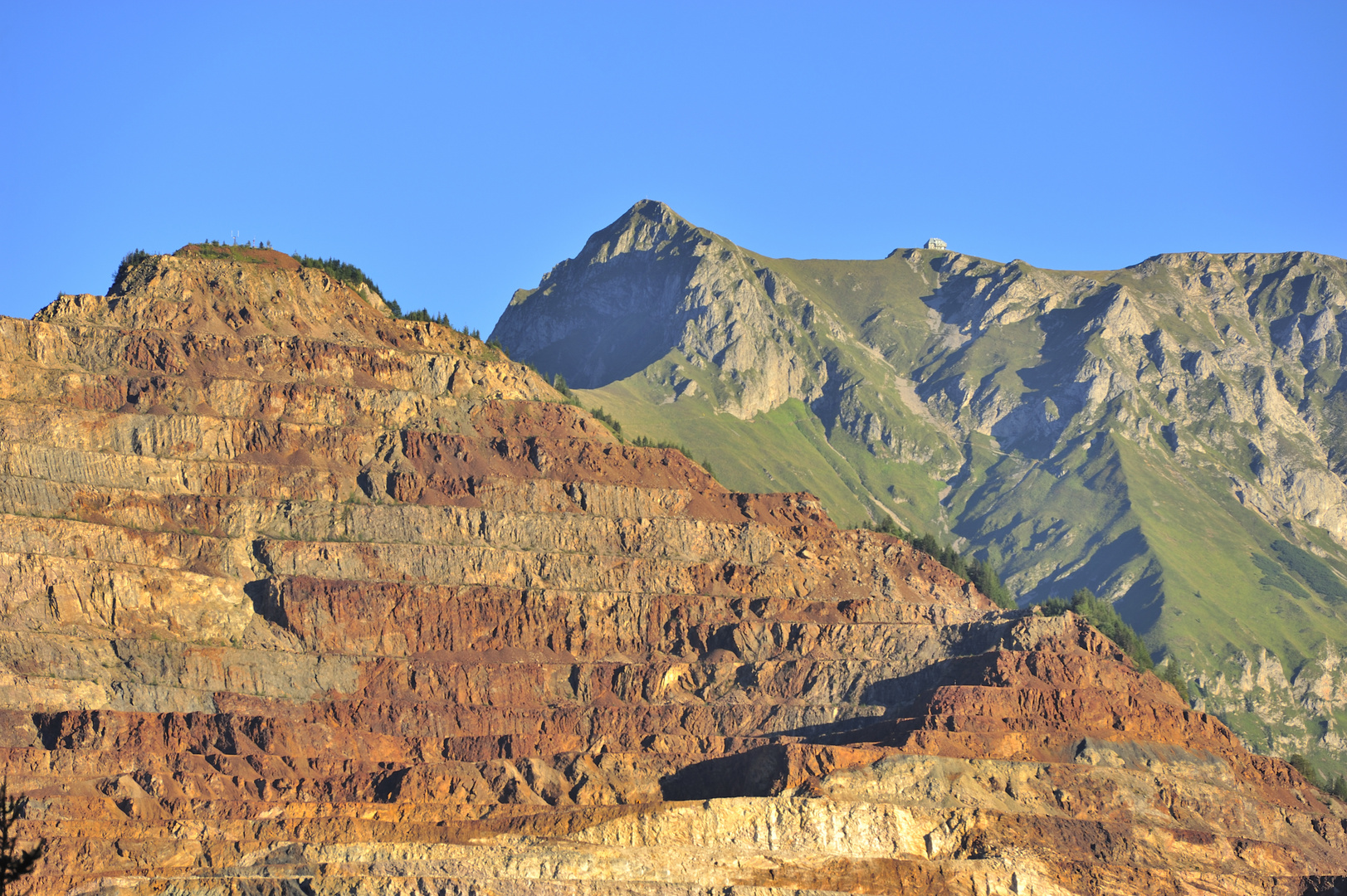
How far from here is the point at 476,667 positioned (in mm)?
126562

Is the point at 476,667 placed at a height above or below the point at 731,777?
above

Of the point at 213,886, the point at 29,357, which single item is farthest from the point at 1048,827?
the point at 29,357

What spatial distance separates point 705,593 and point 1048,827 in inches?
1426

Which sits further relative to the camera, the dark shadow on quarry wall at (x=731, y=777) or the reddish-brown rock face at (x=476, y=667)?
the dark shadow on quarry wall at (x=731, y=777)

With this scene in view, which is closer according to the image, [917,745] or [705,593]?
[917,745]

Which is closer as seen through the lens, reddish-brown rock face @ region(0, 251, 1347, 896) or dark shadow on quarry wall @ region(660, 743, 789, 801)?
reddish-brown rock face @ region(0, 251, 1347, 896)

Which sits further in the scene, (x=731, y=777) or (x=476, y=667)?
(x=476, y=667)

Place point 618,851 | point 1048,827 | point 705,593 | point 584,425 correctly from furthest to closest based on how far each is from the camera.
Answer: point 584,425 → point 705,593 → point 1048,827 → point 618,851

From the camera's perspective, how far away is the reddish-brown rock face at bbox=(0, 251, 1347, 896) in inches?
4094

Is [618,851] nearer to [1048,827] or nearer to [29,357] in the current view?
[1048,827]

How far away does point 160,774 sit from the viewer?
346ft

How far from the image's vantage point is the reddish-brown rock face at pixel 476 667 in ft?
341

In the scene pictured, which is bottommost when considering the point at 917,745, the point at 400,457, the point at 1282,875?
the point at 1282,875

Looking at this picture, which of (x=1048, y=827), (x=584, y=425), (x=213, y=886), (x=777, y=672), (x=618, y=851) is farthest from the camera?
(x=584, y=425)
